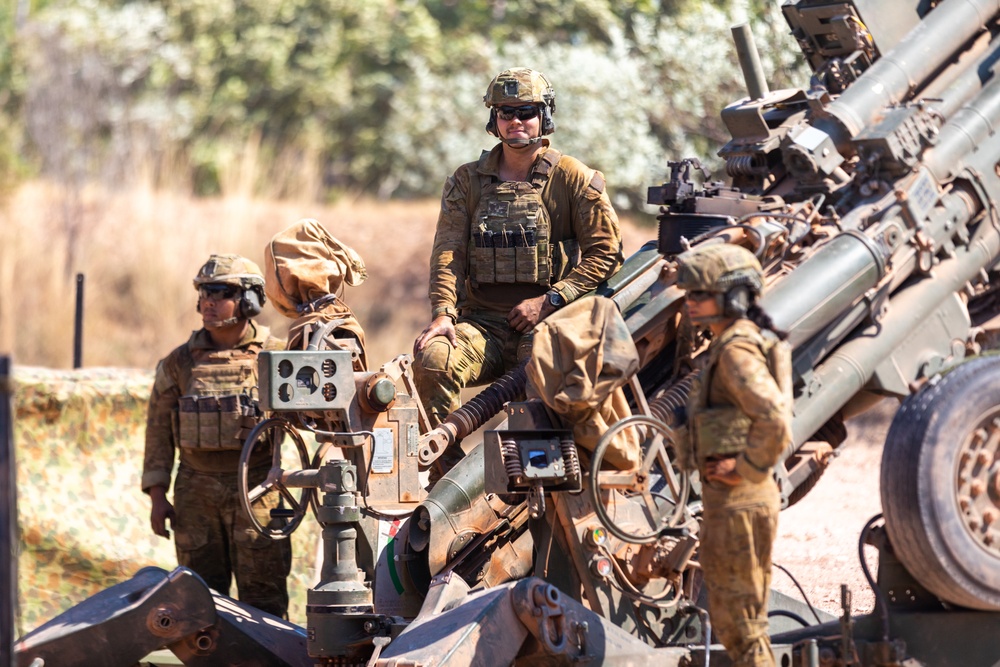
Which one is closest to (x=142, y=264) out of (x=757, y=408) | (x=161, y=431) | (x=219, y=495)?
(x=161, y=431)

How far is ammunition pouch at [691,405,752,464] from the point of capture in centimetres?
546

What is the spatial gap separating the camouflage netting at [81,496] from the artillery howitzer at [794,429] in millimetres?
2151

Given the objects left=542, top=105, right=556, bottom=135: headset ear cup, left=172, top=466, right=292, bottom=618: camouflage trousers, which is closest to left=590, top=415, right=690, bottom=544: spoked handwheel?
left=542, top=105, right=556, bottom=135: headset ear cup

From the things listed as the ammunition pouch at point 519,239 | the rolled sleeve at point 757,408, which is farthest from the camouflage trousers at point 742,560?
the ammunition pouch at point 519,239

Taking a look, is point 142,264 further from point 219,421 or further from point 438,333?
point 438,333

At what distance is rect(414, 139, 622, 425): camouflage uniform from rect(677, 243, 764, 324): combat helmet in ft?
5.39

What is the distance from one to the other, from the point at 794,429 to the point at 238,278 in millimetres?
2692

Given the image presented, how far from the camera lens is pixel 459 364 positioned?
7.18m

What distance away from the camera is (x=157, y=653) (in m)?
7.81

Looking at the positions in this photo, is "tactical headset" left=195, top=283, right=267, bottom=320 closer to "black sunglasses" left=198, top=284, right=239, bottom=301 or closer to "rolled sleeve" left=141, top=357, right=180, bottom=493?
"black sunglasses" left=198, top=284, right=239, bottom=301

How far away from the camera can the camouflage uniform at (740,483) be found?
542 cm

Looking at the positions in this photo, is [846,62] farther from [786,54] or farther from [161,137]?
[161,137]

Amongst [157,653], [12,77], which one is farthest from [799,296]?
[12,77]

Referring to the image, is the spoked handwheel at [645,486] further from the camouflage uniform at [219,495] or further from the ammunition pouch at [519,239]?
the camouflage uniform at [219,495]
